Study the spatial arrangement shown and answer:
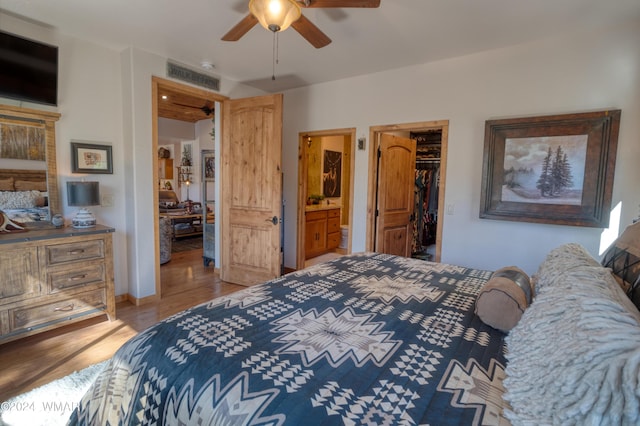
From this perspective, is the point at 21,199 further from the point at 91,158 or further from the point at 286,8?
the point at 286,8

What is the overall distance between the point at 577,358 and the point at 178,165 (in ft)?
29.8

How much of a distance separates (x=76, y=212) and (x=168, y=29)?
1.96 metres

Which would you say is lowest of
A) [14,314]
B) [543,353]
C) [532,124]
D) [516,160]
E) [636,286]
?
[14,314]

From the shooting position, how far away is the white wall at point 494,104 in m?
2.55

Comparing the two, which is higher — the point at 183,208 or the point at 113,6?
the point at 113,6

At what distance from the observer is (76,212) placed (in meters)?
3.04

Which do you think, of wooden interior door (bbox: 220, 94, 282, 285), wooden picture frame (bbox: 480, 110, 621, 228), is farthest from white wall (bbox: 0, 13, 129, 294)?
wooden picture frame (bbox: 480, 110, 621, 228)

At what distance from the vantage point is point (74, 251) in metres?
Result: 2.64

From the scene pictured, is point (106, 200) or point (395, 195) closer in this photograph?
point (106, 200)

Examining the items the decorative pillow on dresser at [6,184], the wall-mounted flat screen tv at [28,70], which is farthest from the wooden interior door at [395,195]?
the decorative pillow on dresser at [6,184]

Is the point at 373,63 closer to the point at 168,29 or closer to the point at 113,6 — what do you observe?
the point at 168,29

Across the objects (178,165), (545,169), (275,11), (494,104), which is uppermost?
(275,11)

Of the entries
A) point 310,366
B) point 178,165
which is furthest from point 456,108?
point 178,165

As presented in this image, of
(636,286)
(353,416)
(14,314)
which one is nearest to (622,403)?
(353,416)
